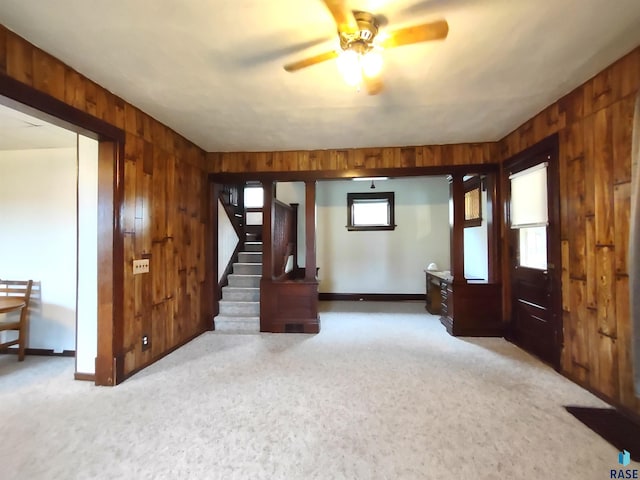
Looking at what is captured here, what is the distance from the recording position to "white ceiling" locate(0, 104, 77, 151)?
272 cm

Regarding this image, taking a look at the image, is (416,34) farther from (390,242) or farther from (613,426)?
(390,242)

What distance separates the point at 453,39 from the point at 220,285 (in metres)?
4.10

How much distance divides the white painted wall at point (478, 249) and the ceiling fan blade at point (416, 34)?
3.32 m

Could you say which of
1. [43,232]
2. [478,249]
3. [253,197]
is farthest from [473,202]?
[43,232]

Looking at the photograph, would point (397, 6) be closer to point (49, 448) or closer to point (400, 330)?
point (49, 448)

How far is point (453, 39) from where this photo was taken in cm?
188

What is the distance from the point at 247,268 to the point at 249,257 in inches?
10.9

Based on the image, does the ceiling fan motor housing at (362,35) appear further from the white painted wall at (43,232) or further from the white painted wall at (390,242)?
the white painted wall at (390,242)

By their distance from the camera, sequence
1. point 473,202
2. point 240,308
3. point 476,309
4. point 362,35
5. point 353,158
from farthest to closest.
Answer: point 473,202
point 240,308
point 353,158
point 476,309
point 362,35

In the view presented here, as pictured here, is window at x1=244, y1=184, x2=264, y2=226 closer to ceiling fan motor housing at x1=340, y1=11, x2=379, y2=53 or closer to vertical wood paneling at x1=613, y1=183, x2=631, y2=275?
ceiling fan motor housing at x1=340, y1=11, x2=379, y2=53

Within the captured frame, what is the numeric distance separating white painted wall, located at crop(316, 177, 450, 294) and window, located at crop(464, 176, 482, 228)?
136cm

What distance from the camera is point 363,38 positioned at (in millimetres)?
1724

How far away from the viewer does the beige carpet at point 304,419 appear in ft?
5.41

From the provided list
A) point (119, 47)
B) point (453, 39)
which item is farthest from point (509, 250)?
point (119, 47)
